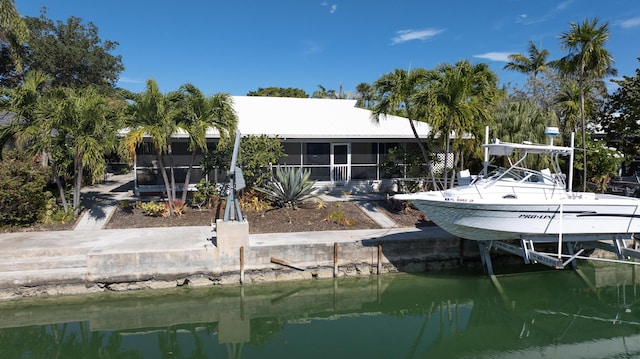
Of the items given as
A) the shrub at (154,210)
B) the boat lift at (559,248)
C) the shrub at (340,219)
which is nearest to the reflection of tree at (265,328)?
the shrub at (340,219)

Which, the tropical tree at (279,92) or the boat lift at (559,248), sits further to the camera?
the tropical tree at (279,92)

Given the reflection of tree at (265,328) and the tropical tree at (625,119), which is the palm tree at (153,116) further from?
the tropical tree at (625,119)

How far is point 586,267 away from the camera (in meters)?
12.8

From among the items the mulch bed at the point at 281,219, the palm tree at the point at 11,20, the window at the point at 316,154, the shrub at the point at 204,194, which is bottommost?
the mulch bed at the point at 281,219

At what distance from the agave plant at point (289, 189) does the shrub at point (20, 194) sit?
259 inches

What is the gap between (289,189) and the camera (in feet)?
47.2

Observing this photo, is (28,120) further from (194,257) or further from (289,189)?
(289,189)

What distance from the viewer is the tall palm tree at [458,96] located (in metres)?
12.4

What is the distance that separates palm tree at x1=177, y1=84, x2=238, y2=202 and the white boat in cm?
679

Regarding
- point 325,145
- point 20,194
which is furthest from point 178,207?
point 325,145

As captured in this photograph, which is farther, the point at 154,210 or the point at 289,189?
the point at 289,189

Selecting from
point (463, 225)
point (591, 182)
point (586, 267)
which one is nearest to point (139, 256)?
point (463, 225)

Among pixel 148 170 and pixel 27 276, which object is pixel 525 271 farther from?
pixel 148 170

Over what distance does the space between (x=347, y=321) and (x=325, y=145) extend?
10.4 metres
